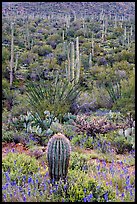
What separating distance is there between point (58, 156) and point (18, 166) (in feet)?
2.97

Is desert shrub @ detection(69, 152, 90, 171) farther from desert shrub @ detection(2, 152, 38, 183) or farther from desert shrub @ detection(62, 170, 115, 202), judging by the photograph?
desert shrub @ detection(62, 170, 115, 202)

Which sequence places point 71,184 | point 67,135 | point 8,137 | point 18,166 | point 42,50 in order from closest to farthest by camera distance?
1. point 71,184
2. point 18,166
3. point 8,137
4. point 67,135
5. point 42,50

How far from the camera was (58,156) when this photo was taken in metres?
3.73

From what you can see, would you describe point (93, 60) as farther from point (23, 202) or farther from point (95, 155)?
point (23, 202)

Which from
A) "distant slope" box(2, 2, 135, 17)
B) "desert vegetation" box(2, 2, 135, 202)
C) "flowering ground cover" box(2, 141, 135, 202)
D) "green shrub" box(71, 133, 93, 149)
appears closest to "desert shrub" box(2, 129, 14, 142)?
"desert vegetation" box(2, 2, 135, 202)

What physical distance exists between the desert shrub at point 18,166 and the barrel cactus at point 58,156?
460 mm

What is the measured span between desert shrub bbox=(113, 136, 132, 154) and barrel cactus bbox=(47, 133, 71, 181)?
2.08 meters

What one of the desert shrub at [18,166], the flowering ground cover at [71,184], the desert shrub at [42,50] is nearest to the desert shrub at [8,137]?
the desert shrub at [18,166]

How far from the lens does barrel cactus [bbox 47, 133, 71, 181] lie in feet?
12.2

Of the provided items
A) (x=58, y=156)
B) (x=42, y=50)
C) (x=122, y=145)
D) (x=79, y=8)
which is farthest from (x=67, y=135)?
(x=79, y=8)

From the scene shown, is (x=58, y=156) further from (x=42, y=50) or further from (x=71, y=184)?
(x=42, y=50)

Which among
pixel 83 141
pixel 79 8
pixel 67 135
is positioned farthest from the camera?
pixel 79 8

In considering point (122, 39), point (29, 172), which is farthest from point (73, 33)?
point (29, 172)

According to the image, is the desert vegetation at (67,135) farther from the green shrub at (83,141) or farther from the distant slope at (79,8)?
the distant slope at (79,8)
